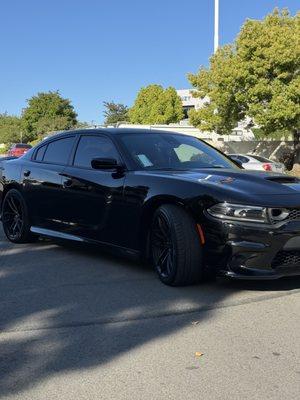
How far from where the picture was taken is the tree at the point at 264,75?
27297 mm

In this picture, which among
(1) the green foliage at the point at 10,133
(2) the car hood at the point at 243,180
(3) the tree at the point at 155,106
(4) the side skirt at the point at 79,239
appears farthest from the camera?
(1) the green foliage at the point at 10,133

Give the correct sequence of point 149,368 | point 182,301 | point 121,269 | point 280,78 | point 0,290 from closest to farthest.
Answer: point 149,368 < point 182,301 < point 0,290 < point 121,269 < point 280,78

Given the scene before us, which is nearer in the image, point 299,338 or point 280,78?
point 299,338

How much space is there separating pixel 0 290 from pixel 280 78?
24.7 meters

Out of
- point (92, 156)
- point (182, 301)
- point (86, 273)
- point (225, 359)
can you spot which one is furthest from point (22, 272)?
point (225, 359)

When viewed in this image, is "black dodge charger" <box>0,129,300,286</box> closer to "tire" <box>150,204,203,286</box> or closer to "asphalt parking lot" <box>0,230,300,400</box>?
"tire" <box>150,204,203,286</box>

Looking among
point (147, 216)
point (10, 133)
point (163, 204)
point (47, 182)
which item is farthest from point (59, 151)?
point (10, 133)

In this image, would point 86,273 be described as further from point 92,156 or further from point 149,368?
point 149,368

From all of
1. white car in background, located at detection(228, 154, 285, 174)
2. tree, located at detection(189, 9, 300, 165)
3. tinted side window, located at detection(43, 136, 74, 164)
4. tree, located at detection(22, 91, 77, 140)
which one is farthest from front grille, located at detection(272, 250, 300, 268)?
tree, located at detection(22, 91, 77, 140)

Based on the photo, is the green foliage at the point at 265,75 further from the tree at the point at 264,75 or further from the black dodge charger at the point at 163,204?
the black dodge charger at the point at 163,204

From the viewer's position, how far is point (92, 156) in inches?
261

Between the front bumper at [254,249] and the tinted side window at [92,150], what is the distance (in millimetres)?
1731

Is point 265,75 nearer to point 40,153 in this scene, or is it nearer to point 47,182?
point 40,153

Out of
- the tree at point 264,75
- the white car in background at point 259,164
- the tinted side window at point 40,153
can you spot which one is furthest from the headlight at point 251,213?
the tree at point 264,75
